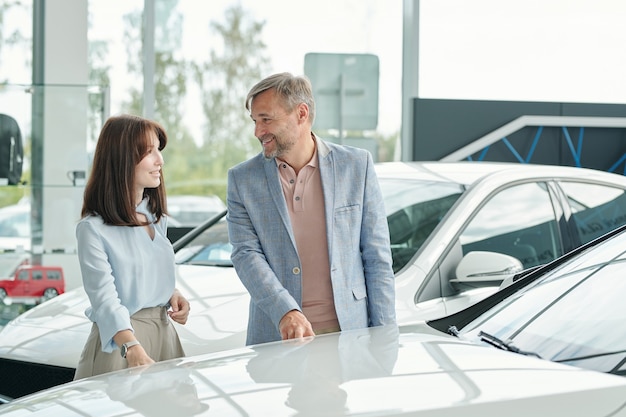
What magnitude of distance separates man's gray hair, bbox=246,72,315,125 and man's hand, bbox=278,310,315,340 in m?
0.70

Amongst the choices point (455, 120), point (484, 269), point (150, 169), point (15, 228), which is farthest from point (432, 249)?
point (455, 120)

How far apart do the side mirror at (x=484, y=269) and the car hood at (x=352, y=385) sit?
1.54 m

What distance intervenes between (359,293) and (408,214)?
125 cm

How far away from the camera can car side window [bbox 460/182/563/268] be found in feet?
14.4

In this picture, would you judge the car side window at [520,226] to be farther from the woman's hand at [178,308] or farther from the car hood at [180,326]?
the woman's hand at [178,308]

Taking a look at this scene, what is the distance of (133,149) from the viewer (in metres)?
3.05

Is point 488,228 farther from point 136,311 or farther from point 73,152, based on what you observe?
point 73,152

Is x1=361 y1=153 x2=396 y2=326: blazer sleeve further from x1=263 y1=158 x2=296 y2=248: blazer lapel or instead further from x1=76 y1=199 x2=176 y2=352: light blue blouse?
x1=76 y1=199 x2=176 y2=352: light blue blouse

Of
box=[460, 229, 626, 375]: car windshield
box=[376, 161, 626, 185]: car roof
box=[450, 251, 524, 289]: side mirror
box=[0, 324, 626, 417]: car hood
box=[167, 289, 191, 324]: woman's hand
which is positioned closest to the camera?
box=[0, 324, 626, 417]: car hood

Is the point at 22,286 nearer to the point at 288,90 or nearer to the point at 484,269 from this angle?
the point at 484,269

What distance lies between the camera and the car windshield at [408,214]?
431 cm

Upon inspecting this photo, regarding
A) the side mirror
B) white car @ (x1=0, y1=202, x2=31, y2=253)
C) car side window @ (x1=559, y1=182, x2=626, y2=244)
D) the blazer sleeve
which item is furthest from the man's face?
white car @ (x1=0, y1=202, x2=31, y2=253)

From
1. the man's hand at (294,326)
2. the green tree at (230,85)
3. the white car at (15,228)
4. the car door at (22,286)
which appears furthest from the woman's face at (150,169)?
the green tree at (230,85)

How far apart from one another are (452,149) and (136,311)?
7.37 metres
